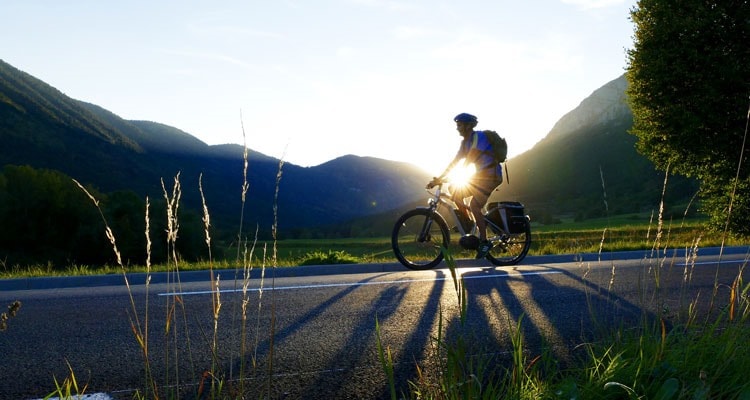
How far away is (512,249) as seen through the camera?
11211 millimetres

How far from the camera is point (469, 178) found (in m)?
10.4

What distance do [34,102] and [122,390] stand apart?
A: 578 feet

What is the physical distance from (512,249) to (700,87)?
13.4m

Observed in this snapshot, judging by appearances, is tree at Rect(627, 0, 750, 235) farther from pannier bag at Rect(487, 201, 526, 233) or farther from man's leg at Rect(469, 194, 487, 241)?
→ man's leg at Rect(469, 194, 487, 241)

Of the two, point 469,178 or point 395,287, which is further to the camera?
point 469,178

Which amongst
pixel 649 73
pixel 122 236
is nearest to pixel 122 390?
pixel 649 73

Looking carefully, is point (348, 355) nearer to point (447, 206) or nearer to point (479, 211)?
point (479, 211)

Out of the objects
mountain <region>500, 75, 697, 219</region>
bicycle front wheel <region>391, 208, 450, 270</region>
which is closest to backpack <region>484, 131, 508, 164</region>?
bicycle front wheel <region>391, 208, 450, 270</region>

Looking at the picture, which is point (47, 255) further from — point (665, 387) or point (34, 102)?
point (34, 102)

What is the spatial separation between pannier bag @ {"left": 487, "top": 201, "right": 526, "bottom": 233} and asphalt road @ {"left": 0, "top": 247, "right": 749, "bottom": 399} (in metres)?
2.16

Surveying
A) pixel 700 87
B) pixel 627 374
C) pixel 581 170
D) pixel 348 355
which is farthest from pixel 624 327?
pixel 581 170

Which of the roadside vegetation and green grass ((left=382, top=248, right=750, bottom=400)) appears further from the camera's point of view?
the roadside vegetation

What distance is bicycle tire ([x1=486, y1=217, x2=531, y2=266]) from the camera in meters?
11.1

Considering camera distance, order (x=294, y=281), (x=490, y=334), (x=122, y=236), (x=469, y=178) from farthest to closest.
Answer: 1. (x=122, y=236)
2. (x=469, y=178)
3. (x=294, y=281)
4. (x=490, y=334)
